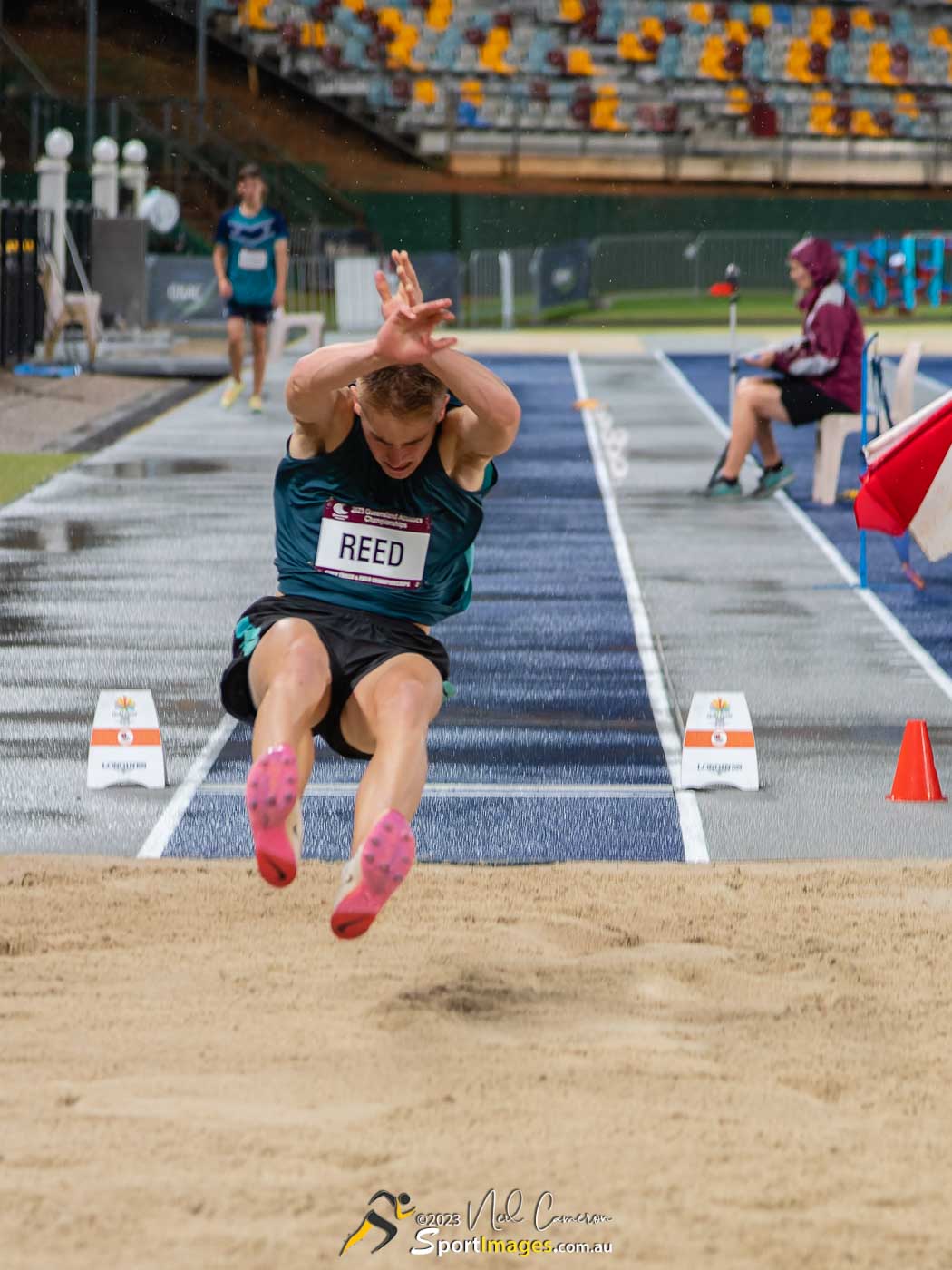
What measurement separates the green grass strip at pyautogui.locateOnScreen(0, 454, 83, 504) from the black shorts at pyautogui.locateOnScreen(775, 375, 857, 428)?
5126 mm

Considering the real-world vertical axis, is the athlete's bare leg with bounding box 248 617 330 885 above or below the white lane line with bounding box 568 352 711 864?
above

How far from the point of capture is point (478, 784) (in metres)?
6.78

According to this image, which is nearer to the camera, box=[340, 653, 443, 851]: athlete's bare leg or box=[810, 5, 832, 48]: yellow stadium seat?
box=[340, 653, 443, 851]: athlete's bare leg

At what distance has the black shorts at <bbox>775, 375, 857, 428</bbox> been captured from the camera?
12852 mm

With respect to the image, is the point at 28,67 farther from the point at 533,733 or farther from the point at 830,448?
the point at 533,733

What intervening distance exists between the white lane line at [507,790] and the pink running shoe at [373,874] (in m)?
2.37

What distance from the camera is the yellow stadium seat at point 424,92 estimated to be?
35156 mm

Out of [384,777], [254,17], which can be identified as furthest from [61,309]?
[384,777]

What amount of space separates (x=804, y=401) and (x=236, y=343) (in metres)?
6.29

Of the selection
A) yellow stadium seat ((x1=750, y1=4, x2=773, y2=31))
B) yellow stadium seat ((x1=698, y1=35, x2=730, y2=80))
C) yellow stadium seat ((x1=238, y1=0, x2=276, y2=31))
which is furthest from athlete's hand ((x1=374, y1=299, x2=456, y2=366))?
yellow stadium seat ((x1=750, y1=4, x2=773, y2=31))

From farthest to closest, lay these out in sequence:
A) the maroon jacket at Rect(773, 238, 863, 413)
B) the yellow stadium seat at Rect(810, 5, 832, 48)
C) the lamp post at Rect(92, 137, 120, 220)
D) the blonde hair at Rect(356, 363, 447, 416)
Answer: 1. the yellow stadium seat at Rect(810, 5, 832, 48)
2. the lamp post at Rect(92, 137, 120, 220)
3. the maroon jacket at Rect(773, 238, 863, 413)
4. the blonde hair at Rect(356, 363, 447, 416)

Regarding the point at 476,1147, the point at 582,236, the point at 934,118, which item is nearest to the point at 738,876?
the point at 476,1147

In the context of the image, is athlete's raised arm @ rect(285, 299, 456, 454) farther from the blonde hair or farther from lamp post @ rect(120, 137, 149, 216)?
lamp post @ rect(120, 137, 149, 216)

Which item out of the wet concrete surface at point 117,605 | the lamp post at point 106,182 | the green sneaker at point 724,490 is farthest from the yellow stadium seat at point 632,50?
the green sneaker at point 724,490
